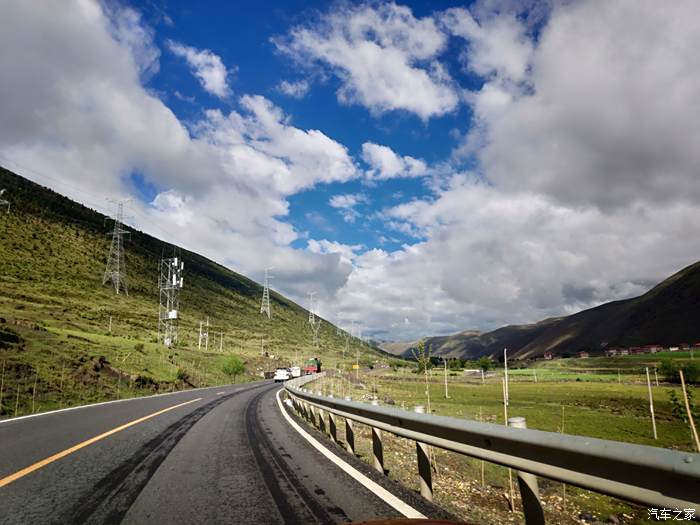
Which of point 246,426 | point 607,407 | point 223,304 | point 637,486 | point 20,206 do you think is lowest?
point 607,407

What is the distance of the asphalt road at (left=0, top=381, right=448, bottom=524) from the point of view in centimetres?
446

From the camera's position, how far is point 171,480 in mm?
5867

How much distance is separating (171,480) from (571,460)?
4.95 meters

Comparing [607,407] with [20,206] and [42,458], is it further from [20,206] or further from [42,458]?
[20,206]

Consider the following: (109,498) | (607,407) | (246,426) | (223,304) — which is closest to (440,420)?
(109,498)

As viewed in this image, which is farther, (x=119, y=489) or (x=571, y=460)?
(x=119, y=489)

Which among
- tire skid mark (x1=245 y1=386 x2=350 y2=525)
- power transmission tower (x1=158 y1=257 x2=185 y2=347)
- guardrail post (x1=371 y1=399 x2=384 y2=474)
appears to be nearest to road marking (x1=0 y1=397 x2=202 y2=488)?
tire skid mark (x1=245 y1=386 x2=350 y2=525)

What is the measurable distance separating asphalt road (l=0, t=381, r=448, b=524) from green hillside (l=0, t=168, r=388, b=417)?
11.5 meters

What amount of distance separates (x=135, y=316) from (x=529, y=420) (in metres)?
66.7

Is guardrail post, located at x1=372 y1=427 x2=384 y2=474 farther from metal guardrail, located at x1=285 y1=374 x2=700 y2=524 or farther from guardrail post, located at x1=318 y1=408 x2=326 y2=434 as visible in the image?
guardrail post, located at x1=318 y1=408 x2=326 y2=434

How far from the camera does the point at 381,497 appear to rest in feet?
16.4

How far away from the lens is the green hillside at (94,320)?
25.8m

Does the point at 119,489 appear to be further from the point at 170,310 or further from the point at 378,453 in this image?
the point at 170,310

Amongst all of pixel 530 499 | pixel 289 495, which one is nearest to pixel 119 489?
pixel 289 495
